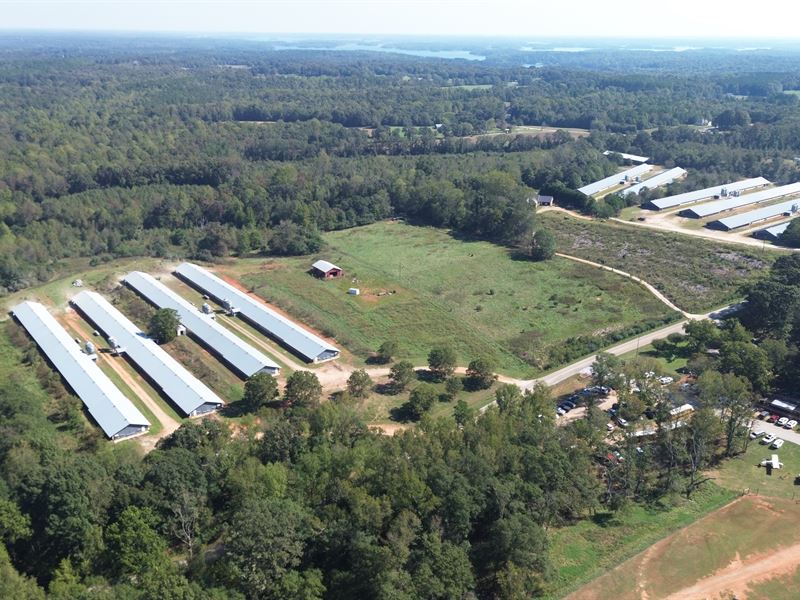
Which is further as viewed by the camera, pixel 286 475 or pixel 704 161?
pixel 704 161

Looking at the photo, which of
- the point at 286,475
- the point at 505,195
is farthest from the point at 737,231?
the point at 286,475

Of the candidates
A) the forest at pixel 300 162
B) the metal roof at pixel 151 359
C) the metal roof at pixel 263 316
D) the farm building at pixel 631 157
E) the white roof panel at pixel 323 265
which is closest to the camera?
the metal roof at pixel 151 359

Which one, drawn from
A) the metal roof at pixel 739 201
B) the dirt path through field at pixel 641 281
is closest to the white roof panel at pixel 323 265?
the dirt path through field at pixel 641 281

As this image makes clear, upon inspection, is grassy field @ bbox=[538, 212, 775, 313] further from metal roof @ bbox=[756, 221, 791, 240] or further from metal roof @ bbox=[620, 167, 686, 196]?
metal roof @ bbox=[620, 167, 686, 196]

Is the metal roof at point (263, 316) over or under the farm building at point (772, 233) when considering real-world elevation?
under

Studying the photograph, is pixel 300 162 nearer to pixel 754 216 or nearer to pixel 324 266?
pixel 324 266

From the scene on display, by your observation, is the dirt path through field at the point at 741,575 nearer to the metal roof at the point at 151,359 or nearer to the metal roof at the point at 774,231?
the metal roof at the point at 151,359

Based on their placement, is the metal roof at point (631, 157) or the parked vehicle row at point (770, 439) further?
the metal roof at point (631, 157)

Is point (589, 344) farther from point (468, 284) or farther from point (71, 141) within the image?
point (71, 141)
